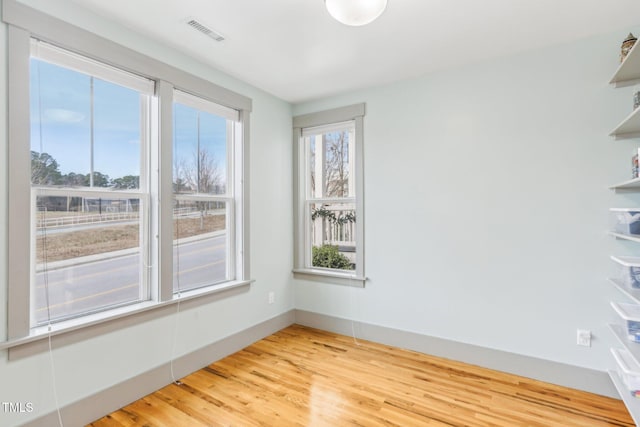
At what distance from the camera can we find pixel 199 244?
9.50ft

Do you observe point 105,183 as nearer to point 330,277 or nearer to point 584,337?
point 330,277

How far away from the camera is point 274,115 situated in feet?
12.0

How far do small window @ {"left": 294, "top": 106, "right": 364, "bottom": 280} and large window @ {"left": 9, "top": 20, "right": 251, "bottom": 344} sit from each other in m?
1.05

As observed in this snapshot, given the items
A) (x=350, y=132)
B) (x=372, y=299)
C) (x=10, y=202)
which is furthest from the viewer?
(x=350, y=132)

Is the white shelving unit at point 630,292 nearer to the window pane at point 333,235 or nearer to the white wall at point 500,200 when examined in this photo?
the white wall at point 500,200

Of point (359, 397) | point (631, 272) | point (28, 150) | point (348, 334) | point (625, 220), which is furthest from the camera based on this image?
point (348, 334)

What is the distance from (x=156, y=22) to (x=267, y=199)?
73.2 inches

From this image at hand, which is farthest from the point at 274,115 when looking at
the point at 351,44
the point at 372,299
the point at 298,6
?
the point at 372,299

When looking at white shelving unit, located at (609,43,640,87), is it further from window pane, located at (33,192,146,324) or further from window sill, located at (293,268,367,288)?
window pane, located at (33,192,146,324)

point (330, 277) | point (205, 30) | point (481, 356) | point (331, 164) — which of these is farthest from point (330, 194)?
point (481, 356)

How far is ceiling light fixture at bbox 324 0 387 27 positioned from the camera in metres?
1.59

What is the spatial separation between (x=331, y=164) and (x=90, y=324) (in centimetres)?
269

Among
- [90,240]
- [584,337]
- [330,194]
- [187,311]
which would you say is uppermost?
[330,194]

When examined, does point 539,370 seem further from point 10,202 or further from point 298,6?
point 10,202
